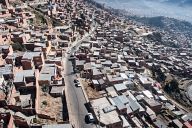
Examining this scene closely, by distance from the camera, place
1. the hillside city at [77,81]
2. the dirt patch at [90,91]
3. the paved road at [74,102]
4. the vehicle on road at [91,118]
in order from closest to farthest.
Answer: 1. the paved road at [74,102]
2. the vehicle on road at [91,118]
3. the hillside city at [77,81]
4. the dirt patch at [90,91]

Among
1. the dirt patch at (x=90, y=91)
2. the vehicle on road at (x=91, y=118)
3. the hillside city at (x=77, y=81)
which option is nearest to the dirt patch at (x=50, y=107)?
the hillside city at (x=77, y=81)

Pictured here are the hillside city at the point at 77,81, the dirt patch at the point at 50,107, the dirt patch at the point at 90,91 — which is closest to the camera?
the dirt patch at the point at 50,107

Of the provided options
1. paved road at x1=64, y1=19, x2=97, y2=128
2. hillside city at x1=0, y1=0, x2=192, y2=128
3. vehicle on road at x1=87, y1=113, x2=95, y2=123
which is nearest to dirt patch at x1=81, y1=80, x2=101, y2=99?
hillside city at x1=0, y1=0, x2=192, y2=128

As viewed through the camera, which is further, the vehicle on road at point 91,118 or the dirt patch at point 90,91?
the dirt patch at point 90,91

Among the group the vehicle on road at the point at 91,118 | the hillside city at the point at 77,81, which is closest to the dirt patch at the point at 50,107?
the hillside city at the point at 77,81

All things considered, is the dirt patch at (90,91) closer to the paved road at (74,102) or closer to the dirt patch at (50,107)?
the paved road at (74,102)

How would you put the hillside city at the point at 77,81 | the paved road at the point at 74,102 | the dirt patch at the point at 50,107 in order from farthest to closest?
the hillside city at the point at 77,81
the paved road at the point at 74,102
the dirt patch at the point at 50,107

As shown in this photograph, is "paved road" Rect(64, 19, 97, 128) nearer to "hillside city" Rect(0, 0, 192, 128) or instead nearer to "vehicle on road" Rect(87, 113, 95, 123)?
"hillside city" Rect(0, 0, 192, 128)

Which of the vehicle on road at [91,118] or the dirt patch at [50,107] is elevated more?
the dirt patch at [50,107]

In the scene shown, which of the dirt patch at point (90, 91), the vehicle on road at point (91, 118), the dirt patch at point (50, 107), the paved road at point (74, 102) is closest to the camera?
the dirt patch at point (50, 107)
